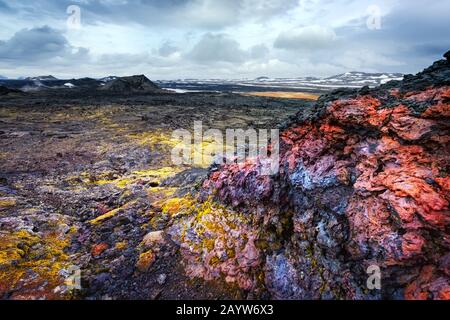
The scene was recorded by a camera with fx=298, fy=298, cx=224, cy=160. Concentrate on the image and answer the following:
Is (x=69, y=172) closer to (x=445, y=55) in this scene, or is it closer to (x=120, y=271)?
(x=120, y=271)

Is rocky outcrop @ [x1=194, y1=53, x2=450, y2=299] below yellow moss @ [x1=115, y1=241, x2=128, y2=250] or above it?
above

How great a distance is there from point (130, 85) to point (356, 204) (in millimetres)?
74738

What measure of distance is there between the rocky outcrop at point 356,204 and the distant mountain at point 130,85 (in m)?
67.8

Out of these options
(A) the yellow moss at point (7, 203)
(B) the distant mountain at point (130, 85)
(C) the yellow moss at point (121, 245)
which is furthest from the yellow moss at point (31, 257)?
(B) the distant mountain at point (130, 85)

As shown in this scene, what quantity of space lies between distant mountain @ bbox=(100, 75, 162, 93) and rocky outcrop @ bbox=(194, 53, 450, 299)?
6776 cm

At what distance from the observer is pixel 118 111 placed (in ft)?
112

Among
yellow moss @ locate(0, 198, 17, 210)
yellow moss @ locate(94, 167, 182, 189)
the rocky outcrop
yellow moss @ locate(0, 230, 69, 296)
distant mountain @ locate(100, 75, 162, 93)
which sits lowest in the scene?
yellow moss @ locate(0, 230, 69, 296)

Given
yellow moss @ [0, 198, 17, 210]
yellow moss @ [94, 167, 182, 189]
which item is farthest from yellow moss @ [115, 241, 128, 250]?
yellow moss @ [0, 198, 17, 210]

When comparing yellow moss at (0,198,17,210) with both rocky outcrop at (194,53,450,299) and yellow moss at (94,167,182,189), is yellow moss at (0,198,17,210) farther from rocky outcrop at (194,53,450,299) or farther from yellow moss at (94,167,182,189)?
rocky outcrop at (194,53,450,299)

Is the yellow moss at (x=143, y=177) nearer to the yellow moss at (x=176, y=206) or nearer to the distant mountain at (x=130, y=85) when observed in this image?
the yellow moss at (x=176, y=206)

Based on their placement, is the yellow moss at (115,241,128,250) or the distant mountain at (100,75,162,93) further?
the distant mountain at (100,75,162,93)

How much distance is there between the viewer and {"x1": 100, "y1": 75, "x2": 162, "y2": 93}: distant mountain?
70062 millimetres
